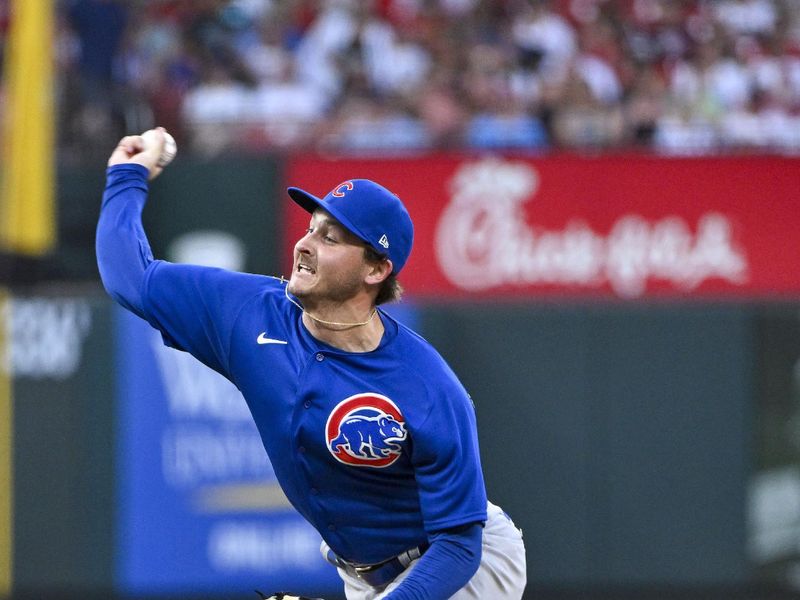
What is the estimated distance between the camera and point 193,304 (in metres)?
4.12

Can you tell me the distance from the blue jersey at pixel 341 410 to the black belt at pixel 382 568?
25mm

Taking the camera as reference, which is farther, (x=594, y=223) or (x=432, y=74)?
(x=432, y=74)

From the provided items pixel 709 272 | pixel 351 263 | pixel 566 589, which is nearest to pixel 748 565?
pixel 566 589

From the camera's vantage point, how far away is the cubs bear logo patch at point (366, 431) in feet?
12.8

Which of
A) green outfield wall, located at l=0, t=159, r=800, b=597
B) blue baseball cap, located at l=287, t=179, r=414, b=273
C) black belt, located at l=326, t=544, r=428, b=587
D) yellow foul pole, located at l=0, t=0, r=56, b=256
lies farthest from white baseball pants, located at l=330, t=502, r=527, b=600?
yellow foul pole, located at l=0, t=0, r=56, b=256

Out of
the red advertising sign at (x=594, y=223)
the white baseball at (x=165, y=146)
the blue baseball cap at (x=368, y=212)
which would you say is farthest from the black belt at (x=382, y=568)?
the red advertising sign at (x=594, y=223)

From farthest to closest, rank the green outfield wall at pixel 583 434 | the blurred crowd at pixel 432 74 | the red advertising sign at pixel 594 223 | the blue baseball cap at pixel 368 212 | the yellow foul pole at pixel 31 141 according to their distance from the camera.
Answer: the blurred crowd at pixel 432 74
the red advertising sign at pixel 594 223
the yellow foul pole at pixel 31 141
the green outfield wall at pixel 583 434
the blue baseball cap at pixel 368 212

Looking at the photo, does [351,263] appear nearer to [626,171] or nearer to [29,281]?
[29,281]

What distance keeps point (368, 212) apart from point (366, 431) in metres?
0.59

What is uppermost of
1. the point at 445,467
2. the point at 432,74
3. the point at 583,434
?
the point at 432,74

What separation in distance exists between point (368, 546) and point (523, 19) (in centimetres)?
869

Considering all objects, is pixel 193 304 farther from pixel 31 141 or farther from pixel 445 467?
pixel 31 141

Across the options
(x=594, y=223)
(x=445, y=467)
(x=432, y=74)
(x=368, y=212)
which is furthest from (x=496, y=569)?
(x=432, y=74)

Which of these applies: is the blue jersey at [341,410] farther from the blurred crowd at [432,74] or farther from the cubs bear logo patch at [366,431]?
the blurred crowd at [432,74]
